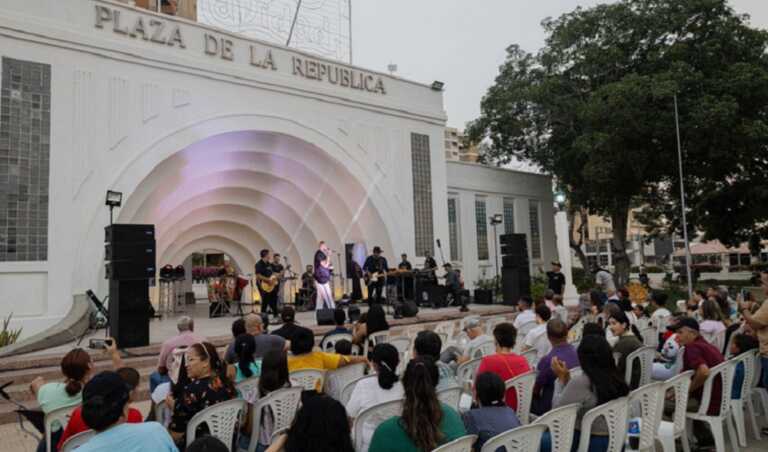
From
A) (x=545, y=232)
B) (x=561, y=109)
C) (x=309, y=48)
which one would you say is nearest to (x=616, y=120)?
(x=561, y=109)

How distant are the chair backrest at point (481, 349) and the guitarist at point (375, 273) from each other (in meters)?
7.25

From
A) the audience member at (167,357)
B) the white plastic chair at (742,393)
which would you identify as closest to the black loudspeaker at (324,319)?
the audience member at (167,357)

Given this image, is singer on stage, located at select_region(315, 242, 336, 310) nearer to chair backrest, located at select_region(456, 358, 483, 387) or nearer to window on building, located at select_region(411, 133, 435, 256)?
window on building, located at select_region(411, 133, 435, 256)

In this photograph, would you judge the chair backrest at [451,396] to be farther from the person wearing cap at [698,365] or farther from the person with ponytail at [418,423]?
the person wearing cap at [698,365]

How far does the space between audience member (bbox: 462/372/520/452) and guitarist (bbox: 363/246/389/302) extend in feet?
32.5

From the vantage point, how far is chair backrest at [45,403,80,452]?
314cm

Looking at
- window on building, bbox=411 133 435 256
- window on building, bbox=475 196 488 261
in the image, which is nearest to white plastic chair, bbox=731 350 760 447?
window on building, bbox=411 133 435 256

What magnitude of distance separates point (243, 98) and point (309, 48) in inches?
109

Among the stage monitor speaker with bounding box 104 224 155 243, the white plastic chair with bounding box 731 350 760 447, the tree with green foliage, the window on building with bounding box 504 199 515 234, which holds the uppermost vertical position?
the tree with green foliage

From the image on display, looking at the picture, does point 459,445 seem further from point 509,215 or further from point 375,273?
point 509,215

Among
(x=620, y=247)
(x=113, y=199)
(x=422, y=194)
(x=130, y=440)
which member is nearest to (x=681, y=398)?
(x=130, y=440)

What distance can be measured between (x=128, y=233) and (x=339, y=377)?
5.19 meters

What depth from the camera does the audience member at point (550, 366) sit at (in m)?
3.74

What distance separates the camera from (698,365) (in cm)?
395
